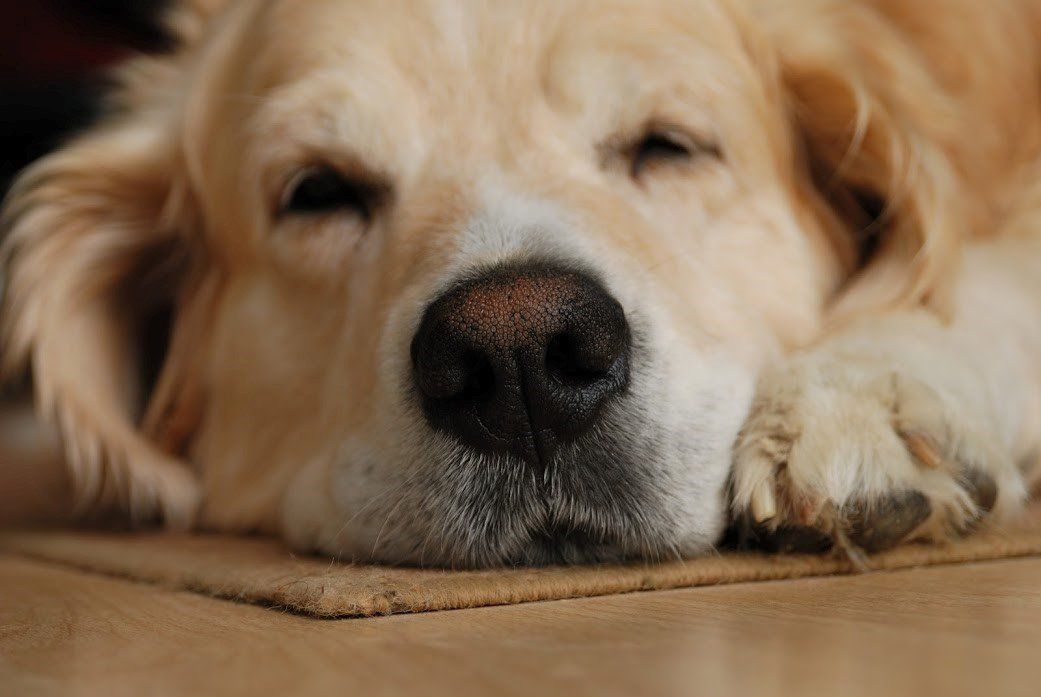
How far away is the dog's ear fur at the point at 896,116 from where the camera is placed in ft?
6.63

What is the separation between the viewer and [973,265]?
6.47 feet

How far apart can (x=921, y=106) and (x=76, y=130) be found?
1952 millimetres

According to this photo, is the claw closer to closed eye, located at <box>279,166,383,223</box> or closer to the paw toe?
the paw toe

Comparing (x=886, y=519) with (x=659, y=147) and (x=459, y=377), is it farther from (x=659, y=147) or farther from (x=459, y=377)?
(x=659, y=147)

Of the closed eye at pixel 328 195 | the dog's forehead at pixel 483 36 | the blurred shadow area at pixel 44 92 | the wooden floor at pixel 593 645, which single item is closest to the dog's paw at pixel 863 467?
the wooden floor at pixel 593 645

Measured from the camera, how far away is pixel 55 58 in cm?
441

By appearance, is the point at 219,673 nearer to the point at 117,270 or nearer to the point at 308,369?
the point at 308,369

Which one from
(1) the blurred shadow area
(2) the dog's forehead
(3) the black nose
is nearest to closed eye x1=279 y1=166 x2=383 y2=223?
(2) the dog's forehead

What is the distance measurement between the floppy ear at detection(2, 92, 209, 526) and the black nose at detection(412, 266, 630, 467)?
3.66ft

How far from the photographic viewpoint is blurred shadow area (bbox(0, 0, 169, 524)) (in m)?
2.56

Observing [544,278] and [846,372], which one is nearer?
[544,278]

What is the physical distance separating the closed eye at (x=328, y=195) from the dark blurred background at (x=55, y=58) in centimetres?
105

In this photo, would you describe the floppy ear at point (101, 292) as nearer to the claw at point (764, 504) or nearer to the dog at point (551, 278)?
the dog at point (551, 278)

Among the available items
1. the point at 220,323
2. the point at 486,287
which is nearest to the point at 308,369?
the point at 220,323
